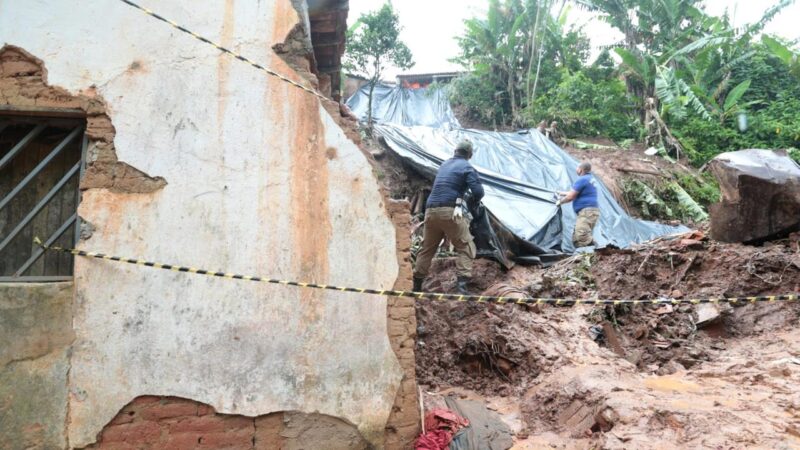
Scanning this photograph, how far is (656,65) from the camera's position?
15.0m

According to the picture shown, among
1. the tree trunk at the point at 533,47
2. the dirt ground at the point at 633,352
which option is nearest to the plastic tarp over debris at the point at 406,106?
the tree trunk at the point at 533,47

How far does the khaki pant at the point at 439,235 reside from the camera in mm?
5438

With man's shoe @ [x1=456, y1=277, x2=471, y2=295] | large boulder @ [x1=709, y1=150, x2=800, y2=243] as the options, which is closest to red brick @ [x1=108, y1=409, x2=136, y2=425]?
man's shoe @ [x1=456, y1=277, x2=471, y2=295]

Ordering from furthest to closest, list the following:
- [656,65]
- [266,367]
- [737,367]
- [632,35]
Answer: [632,35] → [656,65] → [737,367] → [266,367]

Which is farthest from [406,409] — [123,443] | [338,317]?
[123,443]

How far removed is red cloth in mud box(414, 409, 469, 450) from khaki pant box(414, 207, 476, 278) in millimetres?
2020

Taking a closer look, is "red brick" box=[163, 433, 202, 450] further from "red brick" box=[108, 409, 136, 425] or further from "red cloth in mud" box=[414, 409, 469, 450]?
"red cloth in mud" box=[414, 409, 469, 450]

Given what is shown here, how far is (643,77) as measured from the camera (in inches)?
622

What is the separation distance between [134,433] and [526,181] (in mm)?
7850

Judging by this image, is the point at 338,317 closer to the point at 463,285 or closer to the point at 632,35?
the point at 463,285

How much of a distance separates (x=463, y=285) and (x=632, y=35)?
15442 mm

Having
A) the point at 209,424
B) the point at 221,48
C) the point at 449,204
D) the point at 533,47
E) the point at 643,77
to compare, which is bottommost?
the point at 209,424

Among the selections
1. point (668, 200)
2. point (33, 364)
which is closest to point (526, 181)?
point (668, 200)

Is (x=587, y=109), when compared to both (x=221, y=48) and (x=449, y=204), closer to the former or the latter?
(x=449, y=204)
